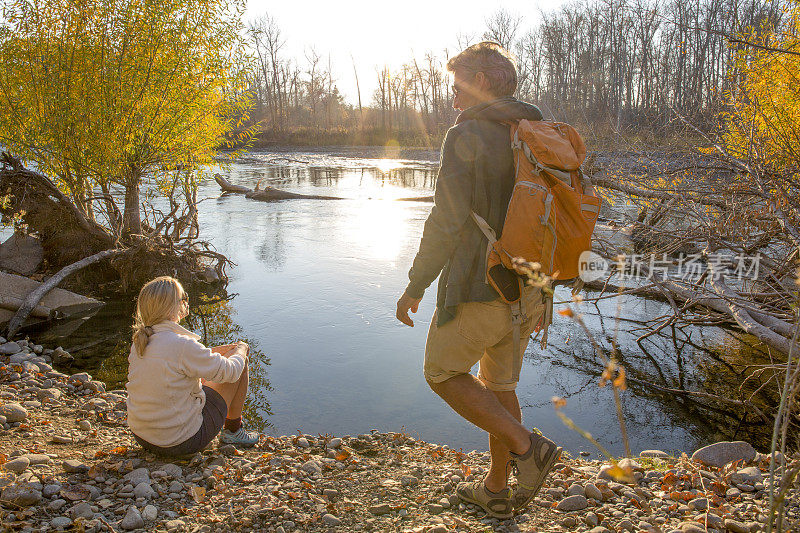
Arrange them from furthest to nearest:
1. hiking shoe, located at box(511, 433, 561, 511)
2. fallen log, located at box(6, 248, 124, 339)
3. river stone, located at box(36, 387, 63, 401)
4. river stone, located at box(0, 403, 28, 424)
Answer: fallen log, located at box(6, 248, 124, 339) → river stone, located at box(36, 387, 63, 401) → river stone, located at box(0, 403, 28, 424) → hiking shoe, located at box(511, 433, 561, 511)

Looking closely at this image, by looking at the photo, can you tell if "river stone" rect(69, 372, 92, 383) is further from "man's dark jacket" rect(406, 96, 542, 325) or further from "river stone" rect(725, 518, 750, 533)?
"river stone" rect(725, 518, 750, 533)

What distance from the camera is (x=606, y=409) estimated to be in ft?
16.8

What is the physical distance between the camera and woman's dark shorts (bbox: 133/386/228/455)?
3158 millimetres

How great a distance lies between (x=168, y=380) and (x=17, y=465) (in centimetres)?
84

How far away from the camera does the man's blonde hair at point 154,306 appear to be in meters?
3.01

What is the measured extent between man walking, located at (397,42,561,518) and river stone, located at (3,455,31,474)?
7.02ft

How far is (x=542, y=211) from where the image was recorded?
2293 mm

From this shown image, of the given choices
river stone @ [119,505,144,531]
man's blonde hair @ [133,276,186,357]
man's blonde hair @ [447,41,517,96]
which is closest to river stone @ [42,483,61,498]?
river stone @ [119,505,144,531]

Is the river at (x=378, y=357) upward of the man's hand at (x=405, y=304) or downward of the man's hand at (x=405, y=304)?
downward

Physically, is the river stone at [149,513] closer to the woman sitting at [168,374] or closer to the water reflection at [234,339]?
the woman sitting at [168,374]

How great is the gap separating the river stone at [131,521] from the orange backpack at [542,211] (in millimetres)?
1917

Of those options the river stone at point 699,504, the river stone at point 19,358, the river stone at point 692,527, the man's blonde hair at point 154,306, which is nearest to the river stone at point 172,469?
the man's blonde hair at point 154,306

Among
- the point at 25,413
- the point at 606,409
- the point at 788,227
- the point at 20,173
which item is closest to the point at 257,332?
the point at 25,413

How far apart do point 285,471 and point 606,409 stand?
3122mm
